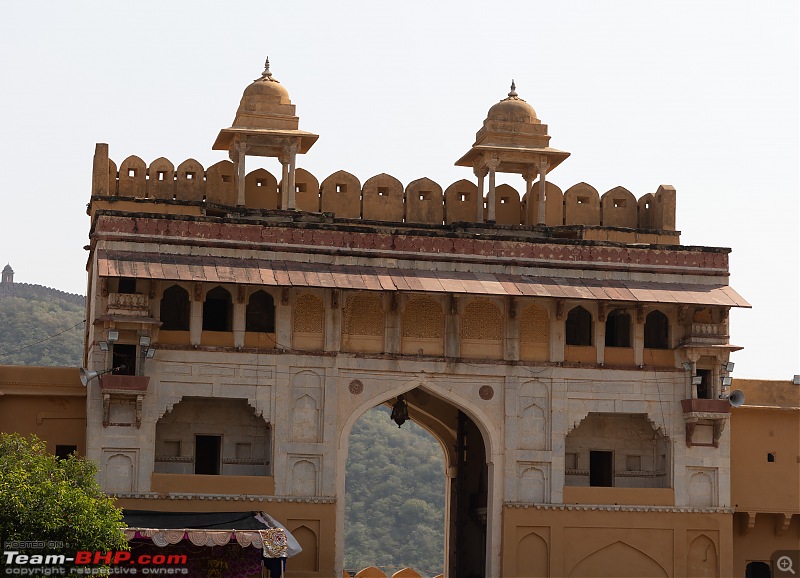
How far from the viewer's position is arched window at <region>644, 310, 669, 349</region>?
28.6 metres

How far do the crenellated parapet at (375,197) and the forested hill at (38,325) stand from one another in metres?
35.8

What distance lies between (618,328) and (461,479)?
185 inches

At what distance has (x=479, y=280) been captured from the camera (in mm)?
27172

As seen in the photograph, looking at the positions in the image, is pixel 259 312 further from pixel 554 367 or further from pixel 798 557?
pixel 798 557

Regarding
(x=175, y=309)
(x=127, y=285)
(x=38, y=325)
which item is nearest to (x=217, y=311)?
(x=175, y=309)

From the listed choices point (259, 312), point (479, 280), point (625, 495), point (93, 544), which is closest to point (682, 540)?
point (625, 495)

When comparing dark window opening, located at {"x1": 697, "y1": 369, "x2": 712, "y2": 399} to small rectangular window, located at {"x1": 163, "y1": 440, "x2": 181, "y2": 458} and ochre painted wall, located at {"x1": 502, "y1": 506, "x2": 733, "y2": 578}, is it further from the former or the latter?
small rectangular window, located at {"x1": 163, "y1": 440, "x2": 181, "y2": 458}

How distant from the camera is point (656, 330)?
94.5 ft

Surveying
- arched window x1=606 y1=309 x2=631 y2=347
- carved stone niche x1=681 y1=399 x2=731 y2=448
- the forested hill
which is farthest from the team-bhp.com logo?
the forested hill

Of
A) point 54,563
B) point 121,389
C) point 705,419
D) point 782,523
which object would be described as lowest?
point 54,563

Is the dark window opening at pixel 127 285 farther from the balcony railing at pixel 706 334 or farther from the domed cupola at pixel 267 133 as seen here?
the balcony railing at pixel 706 334

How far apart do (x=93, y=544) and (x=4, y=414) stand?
15.7 ft

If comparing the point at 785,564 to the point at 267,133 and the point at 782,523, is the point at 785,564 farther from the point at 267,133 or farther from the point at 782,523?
the point at 267,133

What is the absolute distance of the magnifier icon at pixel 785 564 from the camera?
28.8 m
